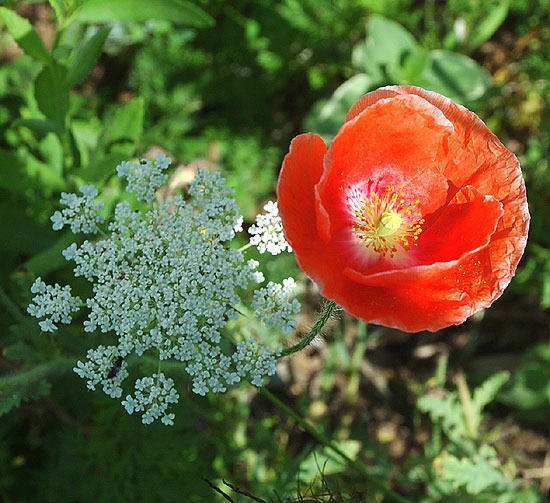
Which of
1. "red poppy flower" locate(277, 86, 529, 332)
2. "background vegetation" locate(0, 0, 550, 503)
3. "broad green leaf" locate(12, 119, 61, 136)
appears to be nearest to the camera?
"red poppy flower" locate(277, 86, 529, 332)

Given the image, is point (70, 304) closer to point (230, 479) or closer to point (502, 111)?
point (230, 479)

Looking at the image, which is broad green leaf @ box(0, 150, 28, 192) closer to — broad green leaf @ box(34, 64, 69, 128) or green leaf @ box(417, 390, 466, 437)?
broad green leaf @ box(34, 64, 69, 128)

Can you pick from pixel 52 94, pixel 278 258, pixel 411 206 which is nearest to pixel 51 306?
pixel 52 94

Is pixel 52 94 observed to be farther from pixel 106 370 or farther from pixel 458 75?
pixel 458 75

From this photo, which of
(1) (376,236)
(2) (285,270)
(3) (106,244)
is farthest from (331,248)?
(2) (285,270)

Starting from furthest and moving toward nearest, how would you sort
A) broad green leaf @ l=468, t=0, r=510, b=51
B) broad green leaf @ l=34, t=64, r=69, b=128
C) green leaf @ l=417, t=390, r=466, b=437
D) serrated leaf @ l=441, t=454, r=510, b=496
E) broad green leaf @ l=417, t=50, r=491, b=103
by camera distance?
broad green leaf @ l=468, t=0, r=510, b=51 < broad green leaf @ l=417, t=50, r=491, b=103 < green leaf @ l=417, t=390, r=466, b=437 < serrated leaf @ l=441, t=454, r=510, b=496 < broad green leaf @ l=34, t=64, r=69, b=128

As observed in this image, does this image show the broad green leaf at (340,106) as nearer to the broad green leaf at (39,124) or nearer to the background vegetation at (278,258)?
the background vegetation at (278,258)

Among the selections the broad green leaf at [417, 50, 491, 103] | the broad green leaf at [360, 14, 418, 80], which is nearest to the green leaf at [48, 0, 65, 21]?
the broad green leaf at [360, 14, 418, 80]
